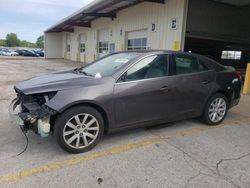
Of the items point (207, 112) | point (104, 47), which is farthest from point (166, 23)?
point (104, 47)

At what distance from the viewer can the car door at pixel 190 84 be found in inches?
163

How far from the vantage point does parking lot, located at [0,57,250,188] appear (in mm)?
2732

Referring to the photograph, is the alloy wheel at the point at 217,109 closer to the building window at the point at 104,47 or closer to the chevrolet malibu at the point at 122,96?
the chevrolet malibu at the point at 122,96

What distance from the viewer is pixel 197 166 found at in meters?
3.10

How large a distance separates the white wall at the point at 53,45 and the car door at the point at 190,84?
31.8 metres

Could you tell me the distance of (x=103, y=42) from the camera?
64.8 feet

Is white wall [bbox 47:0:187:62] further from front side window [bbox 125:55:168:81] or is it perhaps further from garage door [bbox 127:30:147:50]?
front side window [bbox 125:55:168:81]

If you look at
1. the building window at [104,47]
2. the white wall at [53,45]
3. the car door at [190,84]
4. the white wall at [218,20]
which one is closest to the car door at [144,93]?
the car door at [190,84]

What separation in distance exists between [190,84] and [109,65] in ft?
5.01

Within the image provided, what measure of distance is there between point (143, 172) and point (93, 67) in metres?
2.28

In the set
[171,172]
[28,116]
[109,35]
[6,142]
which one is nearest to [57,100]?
[28,116]

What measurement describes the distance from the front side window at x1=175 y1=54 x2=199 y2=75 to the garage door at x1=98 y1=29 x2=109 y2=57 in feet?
49.1

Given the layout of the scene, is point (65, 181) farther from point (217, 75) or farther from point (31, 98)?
point (217, 75)

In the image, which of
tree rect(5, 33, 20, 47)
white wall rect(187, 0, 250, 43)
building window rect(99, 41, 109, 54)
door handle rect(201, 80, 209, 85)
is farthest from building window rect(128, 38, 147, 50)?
tree rect(5, 33, 20, 47)
